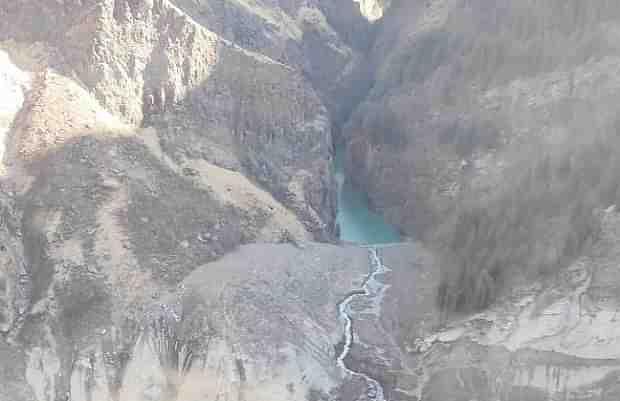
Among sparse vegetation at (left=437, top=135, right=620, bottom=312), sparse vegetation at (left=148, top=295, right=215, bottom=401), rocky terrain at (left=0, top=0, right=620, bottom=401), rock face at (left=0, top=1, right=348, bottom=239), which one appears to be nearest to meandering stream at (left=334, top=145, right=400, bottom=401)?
rocky terrain at (left=0, top=0, right=620, bottom=401)

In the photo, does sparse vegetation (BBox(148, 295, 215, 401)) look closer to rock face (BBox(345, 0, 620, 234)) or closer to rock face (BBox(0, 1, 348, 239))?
rock face (BBox(0, 1, 348, 239))

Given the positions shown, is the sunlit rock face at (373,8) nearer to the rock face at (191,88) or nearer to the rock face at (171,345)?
the rock face at (191,88)

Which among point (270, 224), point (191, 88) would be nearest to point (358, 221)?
point (270, 224)

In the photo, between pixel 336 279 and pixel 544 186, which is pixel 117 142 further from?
pixel 544 186

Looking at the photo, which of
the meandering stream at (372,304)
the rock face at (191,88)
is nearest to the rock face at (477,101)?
the rock face at (191,88)

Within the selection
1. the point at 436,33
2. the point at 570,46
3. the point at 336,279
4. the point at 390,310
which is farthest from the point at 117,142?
the point at 436,33

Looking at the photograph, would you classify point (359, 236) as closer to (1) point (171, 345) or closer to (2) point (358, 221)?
(2) point (358, 221)
